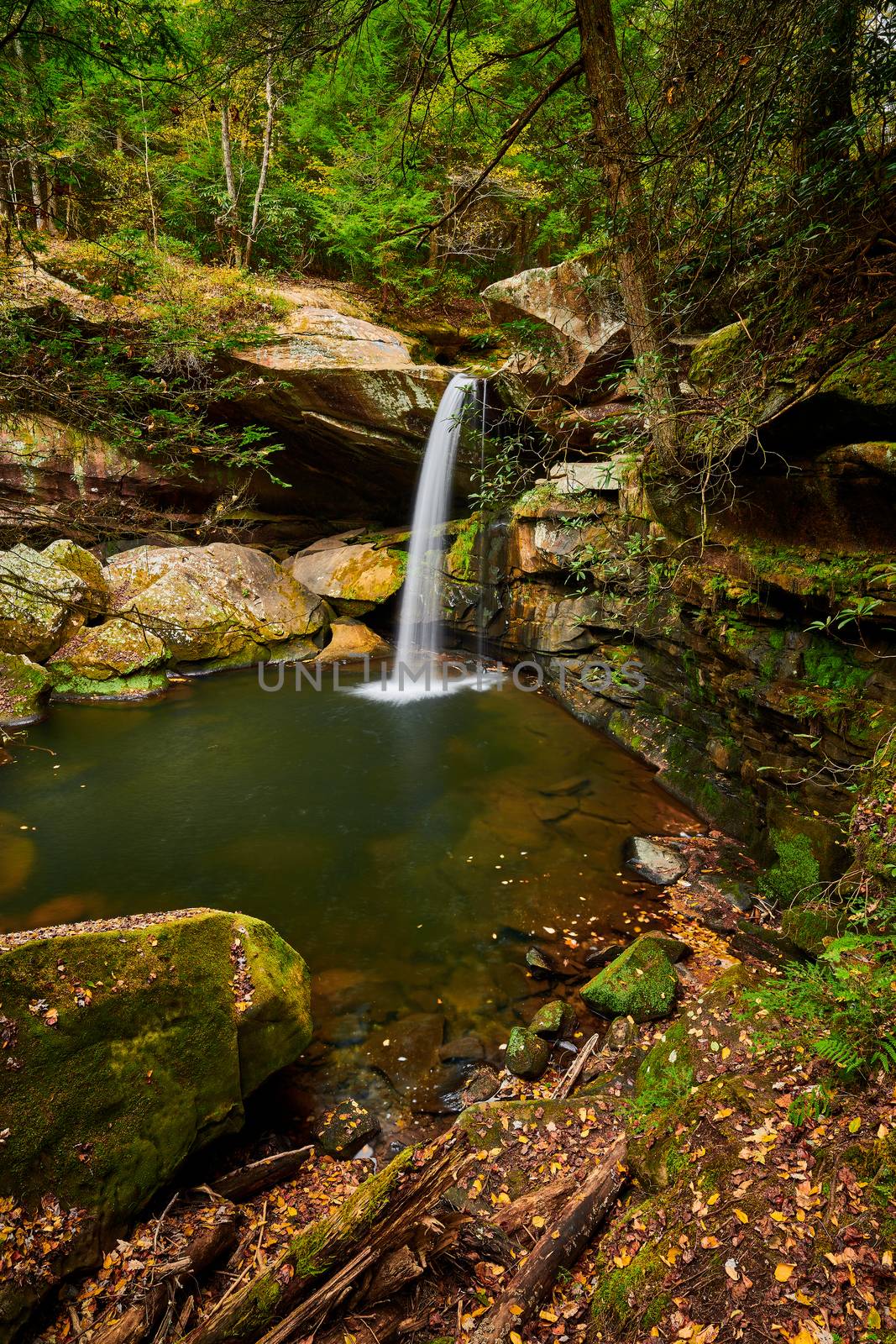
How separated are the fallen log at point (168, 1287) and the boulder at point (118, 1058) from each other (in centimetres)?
32

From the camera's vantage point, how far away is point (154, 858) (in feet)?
20.5

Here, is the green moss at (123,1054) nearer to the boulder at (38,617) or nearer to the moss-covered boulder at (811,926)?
the moss-covered boulder at (811,926)

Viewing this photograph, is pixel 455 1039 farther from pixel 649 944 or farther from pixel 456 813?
pixel 456 813

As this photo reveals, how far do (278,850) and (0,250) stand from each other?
747 cm

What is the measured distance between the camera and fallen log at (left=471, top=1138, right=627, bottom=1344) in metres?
2.16

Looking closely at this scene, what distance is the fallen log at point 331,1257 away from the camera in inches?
82.1

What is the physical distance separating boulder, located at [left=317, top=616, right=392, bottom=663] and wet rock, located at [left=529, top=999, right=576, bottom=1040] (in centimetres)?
950

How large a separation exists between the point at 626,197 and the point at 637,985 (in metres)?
6.41

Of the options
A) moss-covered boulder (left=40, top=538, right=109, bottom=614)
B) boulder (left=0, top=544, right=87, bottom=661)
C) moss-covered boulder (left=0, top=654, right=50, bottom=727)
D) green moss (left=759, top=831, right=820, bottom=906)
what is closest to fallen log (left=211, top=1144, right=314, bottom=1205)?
green moss (left=759, top=831, right=820, bottom=906)

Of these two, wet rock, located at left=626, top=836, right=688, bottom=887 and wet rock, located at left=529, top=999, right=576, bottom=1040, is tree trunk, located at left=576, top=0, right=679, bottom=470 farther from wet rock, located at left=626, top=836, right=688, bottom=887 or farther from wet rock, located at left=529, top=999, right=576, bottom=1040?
wet rock, located at left=529, top=999, right=576, bottom=1040

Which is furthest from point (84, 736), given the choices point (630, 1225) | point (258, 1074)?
point (630, 1225)

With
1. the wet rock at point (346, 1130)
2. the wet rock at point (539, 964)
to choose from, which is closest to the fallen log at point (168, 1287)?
the wet rock at point (346, 1130)

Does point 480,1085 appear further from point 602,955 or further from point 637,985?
point 602,955

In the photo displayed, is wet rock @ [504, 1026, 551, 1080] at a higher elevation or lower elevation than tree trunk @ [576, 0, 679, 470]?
lower
